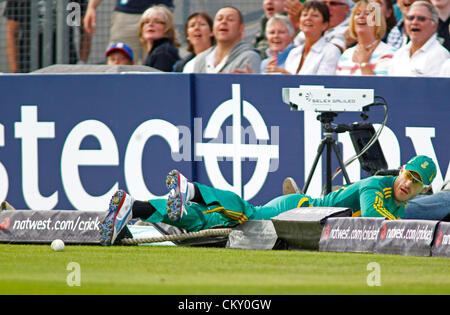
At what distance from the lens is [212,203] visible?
29.7ft

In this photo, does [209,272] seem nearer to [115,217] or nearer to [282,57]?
[115,217]

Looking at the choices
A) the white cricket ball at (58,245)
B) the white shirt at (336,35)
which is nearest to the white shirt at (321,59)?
the white shirt at (336,35)

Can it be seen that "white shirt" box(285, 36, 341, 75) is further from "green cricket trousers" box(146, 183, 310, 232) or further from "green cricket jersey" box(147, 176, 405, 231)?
"green cricket trousers" box(146, 183, 310, 232)

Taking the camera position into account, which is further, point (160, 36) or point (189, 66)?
point (160, 36)

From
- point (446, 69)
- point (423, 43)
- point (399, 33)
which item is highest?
point (399, 33)

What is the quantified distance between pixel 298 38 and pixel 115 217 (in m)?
5.75

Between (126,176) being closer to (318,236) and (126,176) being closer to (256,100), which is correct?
(256,100)

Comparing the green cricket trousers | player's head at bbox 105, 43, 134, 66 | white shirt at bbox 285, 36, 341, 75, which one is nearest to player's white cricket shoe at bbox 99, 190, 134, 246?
the green cricket trousers

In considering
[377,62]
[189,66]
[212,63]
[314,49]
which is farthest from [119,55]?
[377,62]

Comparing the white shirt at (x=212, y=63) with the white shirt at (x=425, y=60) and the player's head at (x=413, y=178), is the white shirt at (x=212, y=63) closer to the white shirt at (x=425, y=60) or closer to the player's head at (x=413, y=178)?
the white shirt at (x=425, y=60)

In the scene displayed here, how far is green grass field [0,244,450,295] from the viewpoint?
19.8 feet

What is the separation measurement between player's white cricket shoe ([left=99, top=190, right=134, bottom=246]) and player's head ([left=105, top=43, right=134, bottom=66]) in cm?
545

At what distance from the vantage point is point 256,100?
12.0m

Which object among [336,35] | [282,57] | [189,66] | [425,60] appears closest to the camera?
[425,60]
